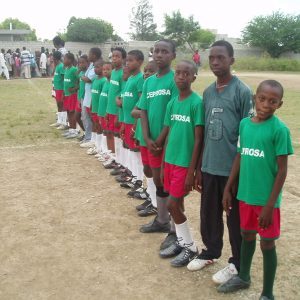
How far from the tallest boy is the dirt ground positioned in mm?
443

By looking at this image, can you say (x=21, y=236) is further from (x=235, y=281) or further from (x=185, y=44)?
(x=185, y=44)

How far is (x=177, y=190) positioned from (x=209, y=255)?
2.08 ft

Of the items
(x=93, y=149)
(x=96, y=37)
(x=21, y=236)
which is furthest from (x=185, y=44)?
(x=21, y=236)

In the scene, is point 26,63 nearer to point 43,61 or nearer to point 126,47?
point 43,61

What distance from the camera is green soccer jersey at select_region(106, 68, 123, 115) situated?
5.89 metres

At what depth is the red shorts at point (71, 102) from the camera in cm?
869

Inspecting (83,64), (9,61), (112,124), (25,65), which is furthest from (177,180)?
(9,61)

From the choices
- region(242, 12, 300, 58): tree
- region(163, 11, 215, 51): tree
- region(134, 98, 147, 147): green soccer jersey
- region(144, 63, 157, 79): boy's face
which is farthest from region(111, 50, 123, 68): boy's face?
region(163, 11, 215, 51): tree

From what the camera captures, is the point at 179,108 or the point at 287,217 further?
the point at 287,217

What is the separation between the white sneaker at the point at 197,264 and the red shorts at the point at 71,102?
5.77m

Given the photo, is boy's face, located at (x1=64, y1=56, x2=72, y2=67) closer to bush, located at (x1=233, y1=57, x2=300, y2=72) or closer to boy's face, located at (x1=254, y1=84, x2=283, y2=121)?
boy's face, located at (x1=254, y1=84, x2=283, y2=121)

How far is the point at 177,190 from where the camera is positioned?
136 inches

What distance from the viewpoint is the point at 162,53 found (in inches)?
151

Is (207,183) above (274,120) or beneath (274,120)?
beneath
